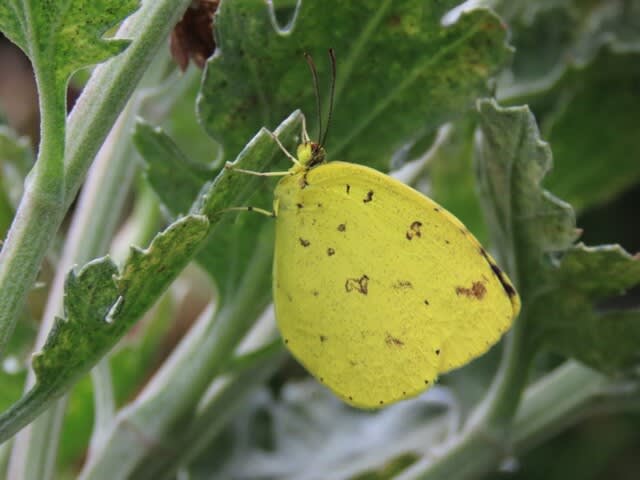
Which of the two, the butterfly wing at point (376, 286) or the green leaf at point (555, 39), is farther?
the green leaf at point (555, 39)

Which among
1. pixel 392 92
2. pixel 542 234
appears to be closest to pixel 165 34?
pixel 392 92

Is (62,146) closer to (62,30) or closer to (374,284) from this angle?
(62,30)

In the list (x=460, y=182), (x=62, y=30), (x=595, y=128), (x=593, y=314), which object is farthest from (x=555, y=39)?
(x=62, y=30)

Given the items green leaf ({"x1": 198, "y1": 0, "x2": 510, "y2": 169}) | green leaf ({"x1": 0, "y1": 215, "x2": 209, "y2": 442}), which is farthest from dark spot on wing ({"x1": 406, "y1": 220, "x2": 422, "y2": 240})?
green leaf ({"x1": 0, "y1": 215, "x2": 209, "y2": 442})

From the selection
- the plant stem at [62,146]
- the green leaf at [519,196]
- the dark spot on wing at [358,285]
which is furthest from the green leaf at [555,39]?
the plant stem at [62,146]

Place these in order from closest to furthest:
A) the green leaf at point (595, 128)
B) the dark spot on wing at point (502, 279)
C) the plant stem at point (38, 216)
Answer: the plant stem at point (38, 216), the dark spot on wing at point (502, 279), the green leaf at point (595, 128)

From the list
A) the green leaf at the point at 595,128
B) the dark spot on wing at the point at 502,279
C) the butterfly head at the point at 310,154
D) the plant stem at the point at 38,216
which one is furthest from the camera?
the green leaf at the point at 595,128

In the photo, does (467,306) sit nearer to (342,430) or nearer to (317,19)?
(317,19)

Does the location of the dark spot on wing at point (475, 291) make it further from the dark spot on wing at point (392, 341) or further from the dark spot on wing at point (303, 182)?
the dark spot on wing at point (303, 182)
